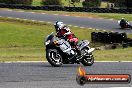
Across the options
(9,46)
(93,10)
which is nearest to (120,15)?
(93,10)

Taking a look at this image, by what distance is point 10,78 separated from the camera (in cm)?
1106

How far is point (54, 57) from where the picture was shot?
47.8ft

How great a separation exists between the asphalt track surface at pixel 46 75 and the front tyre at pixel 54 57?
27.0 inches

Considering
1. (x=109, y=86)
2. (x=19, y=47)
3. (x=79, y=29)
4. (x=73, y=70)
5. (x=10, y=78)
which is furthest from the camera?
(x=79, y=29)

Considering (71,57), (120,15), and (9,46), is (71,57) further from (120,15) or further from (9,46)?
(120,15)

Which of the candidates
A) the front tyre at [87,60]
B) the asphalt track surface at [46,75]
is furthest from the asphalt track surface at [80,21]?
the asphalt track surface at [46,75]

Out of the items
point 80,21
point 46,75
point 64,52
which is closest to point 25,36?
point 80,21

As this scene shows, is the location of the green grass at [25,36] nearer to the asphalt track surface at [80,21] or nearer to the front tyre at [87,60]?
the asphalt track surface at [80,21]

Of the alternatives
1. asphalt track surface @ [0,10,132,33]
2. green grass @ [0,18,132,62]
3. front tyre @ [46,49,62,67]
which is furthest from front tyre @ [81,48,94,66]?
asphalt track surface @ [0,10,132,33]

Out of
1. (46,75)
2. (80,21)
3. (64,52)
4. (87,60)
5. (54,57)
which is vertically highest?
(46,75)

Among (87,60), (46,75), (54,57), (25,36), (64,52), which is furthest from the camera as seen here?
(25,36)

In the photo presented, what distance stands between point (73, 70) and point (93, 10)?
38146 millimetres

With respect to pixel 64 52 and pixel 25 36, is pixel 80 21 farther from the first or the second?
pixel 64 52

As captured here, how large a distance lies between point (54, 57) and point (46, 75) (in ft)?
9.32
